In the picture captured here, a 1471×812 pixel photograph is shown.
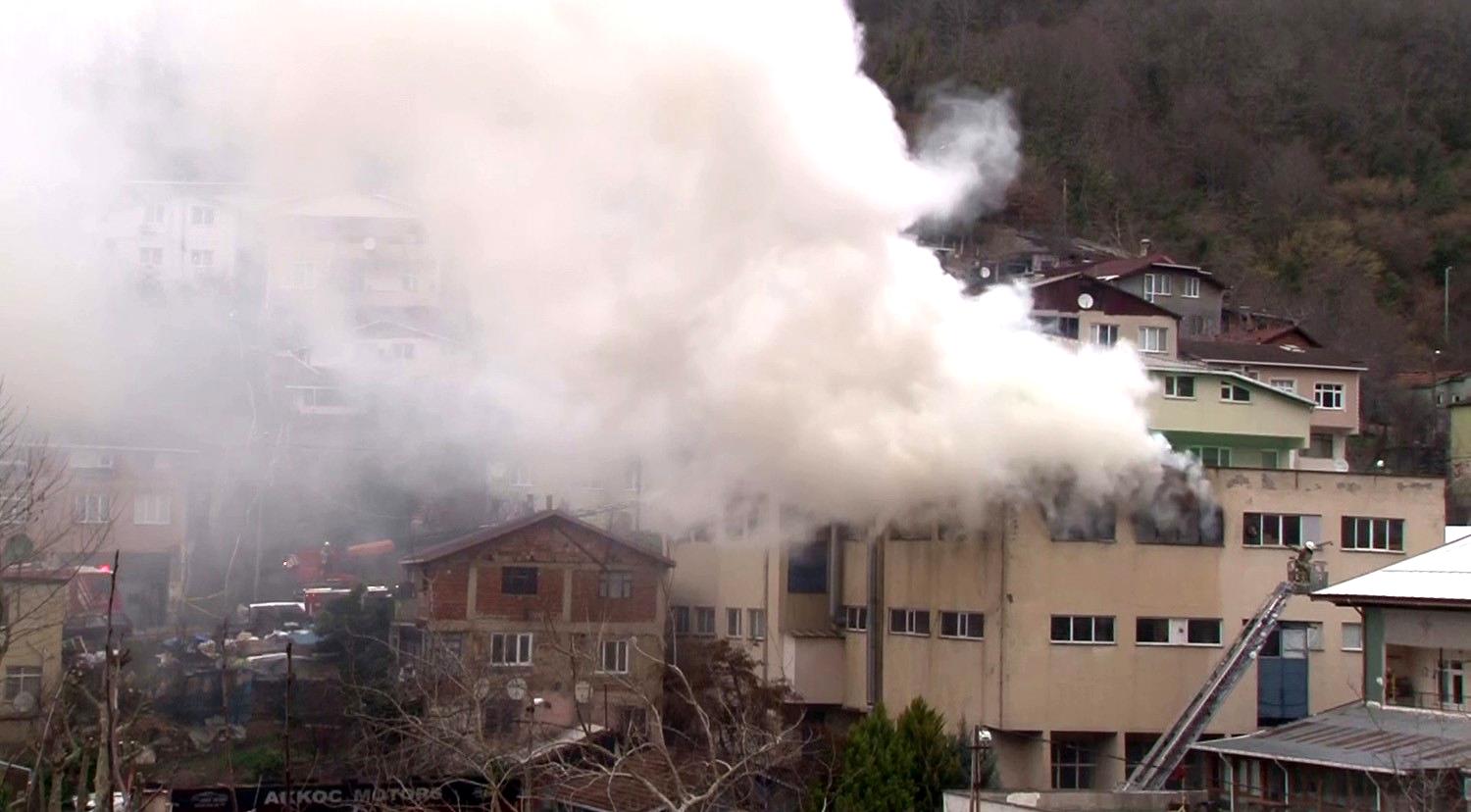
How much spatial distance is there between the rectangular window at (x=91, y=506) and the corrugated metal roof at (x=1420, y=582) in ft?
82.7

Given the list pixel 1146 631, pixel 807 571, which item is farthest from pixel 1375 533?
pixel 807 571

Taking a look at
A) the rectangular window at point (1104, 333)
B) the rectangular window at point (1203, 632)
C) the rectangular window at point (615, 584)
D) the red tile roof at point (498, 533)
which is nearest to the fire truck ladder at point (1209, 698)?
the rectangular window at point (1203, 632)

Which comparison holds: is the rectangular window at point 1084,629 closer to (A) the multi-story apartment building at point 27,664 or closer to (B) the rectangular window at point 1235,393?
(B) the rectangular window at point 1235,393

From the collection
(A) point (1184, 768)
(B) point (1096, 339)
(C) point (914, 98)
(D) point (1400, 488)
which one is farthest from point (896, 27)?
(A) point (1184, 768)

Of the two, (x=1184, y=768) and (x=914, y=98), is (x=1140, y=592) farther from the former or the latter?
(x=914, y=98)

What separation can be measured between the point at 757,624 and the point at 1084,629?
943cm

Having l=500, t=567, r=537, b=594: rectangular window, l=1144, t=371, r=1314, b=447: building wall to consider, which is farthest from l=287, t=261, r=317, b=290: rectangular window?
l=1144, t=371, r=1314, b=447: building wall

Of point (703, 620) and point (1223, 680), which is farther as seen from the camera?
point (703, 620)

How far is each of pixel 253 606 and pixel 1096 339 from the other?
2741 cm

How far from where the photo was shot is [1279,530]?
41219mm

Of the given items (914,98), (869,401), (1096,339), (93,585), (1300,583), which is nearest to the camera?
(869,401)

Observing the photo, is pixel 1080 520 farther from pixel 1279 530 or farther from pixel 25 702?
pixel 25 702

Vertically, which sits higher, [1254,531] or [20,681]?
[1254,531]

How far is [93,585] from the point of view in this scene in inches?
1708
